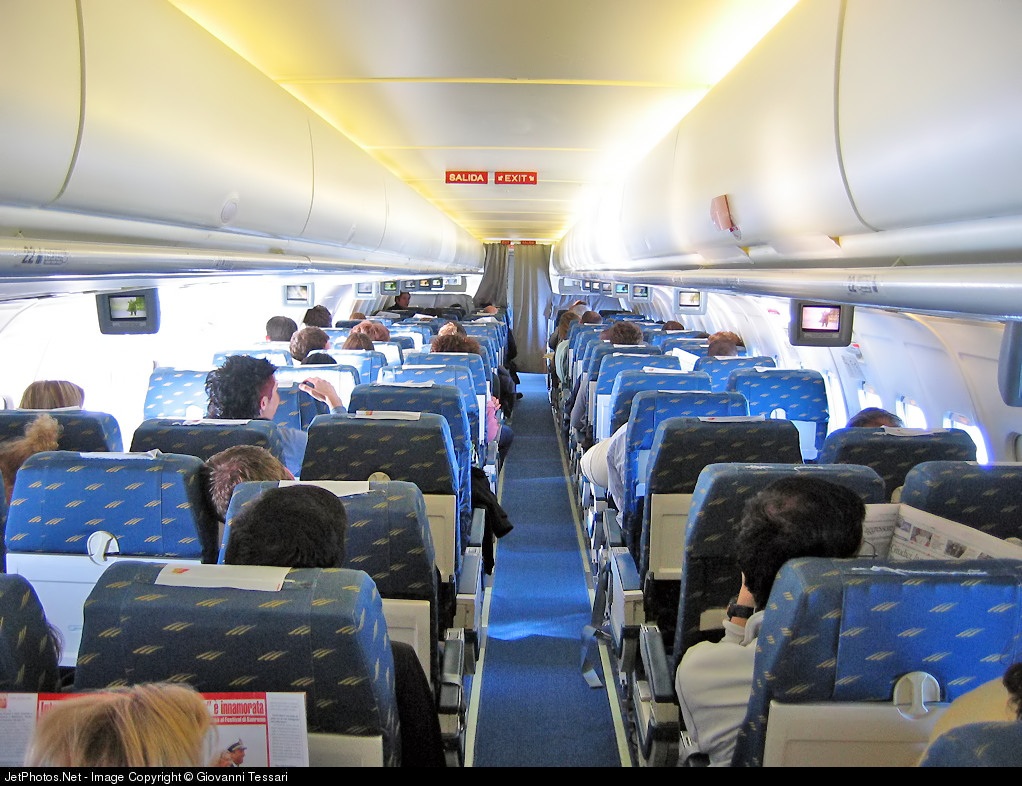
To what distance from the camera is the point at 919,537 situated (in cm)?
248

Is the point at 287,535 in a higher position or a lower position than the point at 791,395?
higher

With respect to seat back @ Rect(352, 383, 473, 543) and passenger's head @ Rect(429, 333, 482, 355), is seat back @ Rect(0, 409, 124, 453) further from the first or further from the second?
passenger's head @ Rect(429, 333, 482, 355)

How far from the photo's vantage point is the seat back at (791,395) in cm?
579

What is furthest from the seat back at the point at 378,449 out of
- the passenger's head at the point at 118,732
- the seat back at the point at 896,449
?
the passenger's head at the point at 118,732

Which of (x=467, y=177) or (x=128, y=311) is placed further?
(x=467, y=177)

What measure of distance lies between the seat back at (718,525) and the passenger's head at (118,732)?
1.90m

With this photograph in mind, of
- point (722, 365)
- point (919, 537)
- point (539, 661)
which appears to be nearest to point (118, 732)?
point (919, 537)

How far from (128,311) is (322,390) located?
2.15 meters

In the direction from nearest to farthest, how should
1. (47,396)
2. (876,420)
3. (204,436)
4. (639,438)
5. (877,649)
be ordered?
(877,649)
(204,436)
(876,420)
(639,438)
(47,396)

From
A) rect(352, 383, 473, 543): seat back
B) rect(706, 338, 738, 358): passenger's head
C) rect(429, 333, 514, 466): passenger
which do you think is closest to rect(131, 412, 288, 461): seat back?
rect(352, 383, 473, 543): seat back

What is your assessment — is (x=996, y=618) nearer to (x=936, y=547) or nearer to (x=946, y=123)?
(x=936, y=547)

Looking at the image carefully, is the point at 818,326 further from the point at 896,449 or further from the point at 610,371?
the point at 610,371

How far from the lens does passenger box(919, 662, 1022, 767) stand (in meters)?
1.12

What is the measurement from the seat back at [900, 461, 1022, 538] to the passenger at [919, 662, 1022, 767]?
1.18m
